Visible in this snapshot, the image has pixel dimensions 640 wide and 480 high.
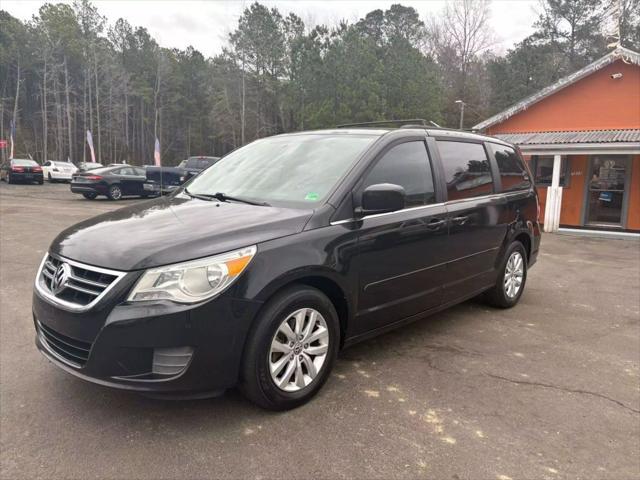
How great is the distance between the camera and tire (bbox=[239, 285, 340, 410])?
288cm

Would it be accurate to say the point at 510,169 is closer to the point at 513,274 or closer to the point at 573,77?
the point at 513,274

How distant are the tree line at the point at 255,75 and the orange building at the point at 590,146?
20204mm

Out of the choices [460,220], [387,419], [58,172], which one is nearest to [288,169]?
[460,220]

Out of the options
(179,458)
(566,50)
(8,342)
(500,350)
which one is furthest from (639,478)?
(566,50)

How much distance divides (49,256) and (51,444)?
117 centimetres

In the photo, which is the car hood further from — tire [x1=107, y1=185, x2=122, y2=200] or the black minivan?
tire [x1=107, y1=185, x2=122, y2=200]

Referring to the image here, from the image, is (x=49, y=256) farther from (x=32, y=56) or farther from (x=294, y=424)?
(x=32, y=56)

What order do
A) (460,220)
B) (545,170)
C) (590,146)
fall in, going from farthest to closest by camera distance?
(545,170) < (590,146) < (460,220)

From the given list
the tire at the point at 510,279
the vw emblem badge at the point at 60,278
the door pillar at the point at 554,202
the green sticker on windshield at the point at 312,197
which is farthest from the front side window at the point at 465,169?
the door pillar at the point at 554,202

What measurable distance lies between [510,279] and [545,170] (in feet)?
35.7

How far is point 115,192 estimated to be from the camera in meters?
20.0

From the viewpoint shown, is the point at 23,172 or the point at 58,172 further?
the point at 58,172

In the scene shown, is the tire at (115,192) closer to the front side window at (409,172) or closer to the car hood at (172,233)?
the car hood at (172,233)

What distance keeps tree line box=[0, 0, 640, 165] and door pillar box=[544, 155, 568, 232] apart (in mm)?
21779
